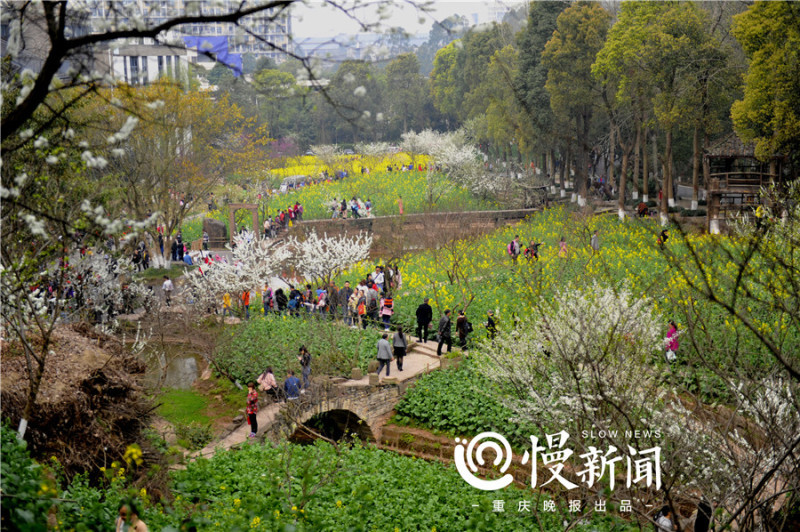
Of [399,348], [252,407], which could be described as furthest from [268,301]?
[252,407]

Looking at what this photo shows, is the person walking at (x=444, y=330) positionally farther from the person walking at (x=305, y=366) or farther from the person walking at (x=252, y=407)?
the person walking at (x=252, y=407)

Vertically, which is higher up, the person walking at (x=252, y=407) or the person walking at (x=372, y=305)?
the person walking at (x=372, y=305)

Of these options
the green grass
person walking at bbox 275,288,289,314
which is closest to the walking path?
the green grass

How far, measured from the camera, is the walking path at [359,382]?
1340 centimetres

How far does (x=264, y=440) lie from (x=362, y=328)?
6.15 metres

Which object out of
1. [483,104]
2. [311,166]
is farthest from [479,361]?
[311,166]

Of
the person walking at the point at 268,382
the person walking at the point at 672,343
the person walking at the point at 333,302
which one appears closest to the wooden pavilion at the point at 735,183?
the person walking at the point at 672,343

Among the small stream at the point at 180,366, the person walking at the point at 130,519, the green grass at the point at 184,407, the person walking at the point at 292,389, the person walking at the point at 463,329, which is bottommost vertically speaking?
the green grass at the point at 184,407

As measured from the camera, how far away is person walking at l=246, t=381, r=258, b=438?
1323cm

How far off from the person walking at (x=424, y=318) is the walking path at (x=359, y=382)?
0.24m

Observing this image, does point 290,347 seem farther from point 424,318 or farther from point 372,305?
point 372,305

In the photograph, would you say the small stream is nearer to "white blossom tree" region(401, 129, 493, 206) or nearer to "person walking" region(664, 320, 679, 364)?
"person walking" region(664, 320, 679, 364)

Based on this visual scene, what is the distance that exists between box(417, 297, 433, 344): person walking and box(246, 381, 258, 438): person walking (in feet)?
18.5

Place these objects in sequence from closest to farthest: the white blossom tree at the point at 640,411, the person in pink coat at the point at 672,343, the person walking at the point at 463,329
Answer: the white blossom tree at the point at 640,411 < the person in pink coat at the point at 672,343 < the person walking at the point at 463,329
